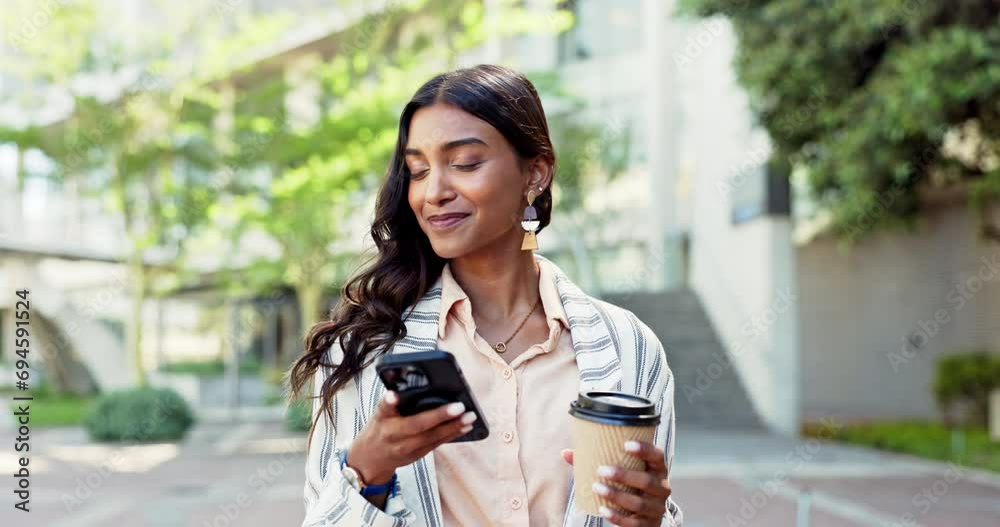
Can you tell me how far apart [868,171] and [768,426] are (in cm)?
609

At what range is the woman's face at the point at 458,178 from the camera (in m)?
1.93

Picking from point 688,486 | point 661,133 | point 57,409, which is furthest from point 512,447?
point 57,409

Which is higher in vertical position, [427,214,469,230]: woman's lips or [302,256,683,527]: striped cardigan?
[427,214,469,230]: woman's lips

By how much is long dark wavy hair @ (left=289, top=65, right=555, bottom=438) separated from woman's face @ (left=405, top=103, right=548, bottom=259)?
3 centimetres

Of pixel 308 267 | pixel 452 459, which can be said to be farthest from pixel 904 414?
pixel 452 459

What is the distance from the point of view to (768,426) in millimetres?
15141

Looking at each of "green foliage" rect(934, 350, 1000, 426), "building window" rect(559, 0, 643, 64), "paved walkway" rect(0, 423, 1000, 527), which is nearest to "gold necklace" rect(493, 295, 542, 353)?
"paved walkway" rect(0, 423, 1000, 527)

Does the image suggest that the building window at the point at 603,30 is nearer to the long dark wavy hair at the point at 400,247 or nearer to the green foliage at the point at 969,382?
the green foliage at the point at 969,382

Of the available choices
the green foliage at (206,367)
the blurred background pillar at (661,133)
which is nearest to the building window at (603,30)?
the blurred background pillar at (661,133)

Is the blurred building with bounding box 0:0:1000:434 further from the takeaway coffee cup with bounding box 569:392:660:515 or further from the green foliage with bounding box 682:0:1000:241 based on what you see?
the takeaway coffee cup with bounding box 569:392:660:515

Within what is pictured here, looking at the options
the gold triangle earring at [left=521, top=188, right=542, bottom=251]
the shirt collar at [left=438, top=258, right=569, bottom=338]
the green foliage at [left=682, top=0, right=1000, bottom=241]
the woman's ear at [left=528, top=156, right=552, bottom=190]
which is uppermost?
the green foliage at [left=682, top=0, right=1000, bottom=241]

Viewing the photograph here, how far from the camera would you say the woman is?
1.85m

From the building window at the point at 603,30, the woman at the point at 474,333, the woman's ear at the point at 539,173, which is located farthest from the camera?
the building window at the point at 603,30

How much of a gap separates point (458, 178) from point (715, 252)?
16.3 metres
